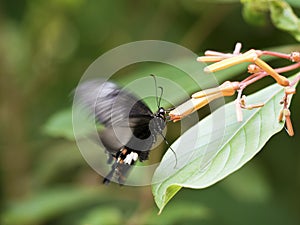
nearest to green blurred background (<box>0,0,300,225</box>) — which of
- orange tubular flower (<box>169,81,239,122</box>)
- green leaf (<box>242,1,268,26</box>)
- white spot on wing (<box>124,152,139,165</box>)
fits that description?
green leaf (<box>242,1,268,26</box>)

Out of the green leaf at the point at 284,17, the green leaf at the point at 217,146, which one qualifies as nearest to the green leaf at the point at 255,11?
the green leaf at the point at 284,17

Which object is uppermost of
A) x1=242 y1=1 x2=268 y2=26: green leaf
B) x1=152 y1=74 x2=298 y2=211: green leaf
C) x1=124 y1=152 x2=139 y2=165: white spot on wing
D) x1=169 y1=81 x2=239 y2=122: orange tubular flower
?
x1=169 y1=81 x2=239 y2=122: orange tubular flower

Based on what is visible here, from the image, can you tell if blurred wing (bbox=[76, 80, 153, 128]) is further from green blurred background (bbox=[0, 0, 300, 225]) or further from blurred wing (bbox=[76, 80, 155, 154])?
green blurred background (bbox=[0, 0, 300, 225])

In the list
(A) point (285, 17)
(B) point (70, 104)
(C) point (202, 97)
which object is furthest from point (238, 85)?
(B) point (70, 104)

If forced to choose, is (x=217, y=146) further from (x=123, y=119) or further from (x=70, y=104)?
(x=70, y=104)

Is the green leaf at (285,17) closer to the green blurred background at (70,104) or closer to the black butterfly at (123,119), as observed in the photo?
the black butterfly at (123,119)

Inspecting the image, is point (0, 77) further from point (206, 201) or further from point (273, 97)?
Answer: point (273, 97)

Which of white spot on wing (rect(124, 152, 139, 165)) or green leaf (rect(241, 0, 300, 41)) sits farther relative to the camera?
green leaf (rect(241, 0, 300, 41))
